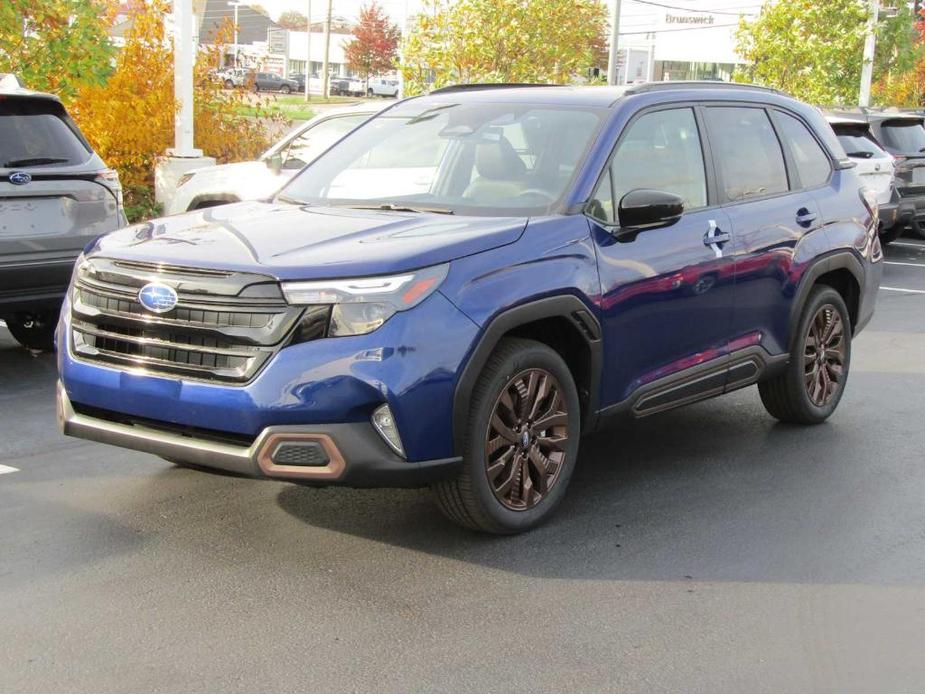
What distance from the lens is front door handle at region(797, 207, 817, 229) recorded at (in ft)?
22.1

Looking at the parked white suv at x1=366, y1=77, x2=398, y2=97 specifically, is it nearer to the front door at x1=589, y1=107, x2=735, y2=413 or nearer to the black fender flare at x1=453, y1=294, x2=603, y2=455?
the front door at x1=589, y1=107, x2=735, y2=413

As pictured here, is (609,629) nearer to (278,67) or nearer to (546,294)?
(546,294)

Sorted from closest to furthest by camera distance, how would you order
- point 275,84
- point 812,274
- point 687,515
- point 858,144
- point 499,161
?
point 687,515 → point 499,161 → point 812,274 → point 858,144 → point 275,84

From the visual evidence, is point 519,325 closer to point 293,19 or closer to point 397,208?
point 397,208

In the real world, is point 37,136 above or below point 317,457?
above

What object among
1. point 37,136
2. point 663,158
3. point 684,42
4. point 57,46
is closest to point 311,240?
point 663,158

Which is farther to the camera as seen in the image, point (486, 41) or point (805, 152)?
point (486, 41)

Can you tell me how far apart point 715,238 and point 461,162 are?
1273 mm

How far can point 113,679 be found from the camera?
3822 mm

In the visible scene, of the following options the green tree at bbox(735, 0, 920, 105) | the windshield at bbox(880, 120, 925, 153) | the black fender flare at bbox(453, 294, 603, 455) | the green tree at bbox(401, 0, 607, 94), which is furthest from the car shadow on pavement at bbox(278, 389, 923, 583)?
the green tree at bbox(735, 0, 920, 105)

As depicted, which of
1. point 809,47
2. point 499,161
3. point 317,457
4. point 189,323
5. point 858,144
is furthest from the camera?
point 809,47

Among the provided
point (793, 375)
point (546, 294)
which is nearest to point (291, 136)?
point (793, 375)

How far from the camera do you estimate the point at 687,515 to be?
5598mm

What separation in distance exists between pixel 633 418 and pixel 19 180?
164 inches
